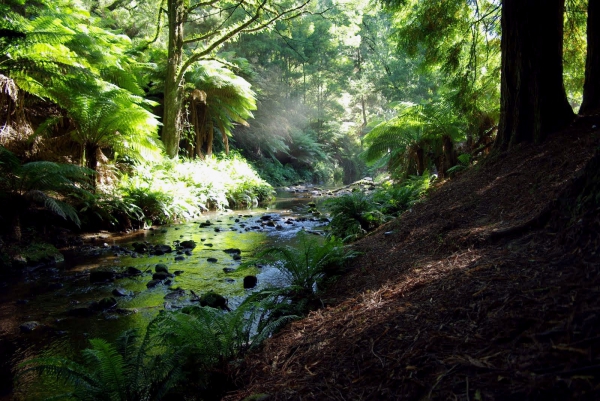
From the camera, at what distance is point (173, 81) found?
37.4ft

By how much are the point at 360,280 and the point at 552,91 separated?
3.41 metres

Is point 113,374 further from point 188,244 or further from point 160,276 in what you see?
point 188,244

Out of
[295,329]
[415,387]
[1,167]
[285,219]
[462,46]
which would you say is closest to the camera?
[415,387]

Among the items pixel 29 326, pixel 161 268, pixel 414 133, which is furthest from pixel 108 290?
pixel 414 133

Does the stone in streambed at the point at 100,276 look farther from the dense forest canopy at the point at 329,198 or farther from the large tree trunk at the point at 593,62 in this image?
the large tree trunk at the point at 593,62

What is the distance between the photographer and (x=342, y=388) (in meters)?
1.54

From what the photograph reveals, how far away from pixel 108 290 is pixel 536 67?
5.77 metres

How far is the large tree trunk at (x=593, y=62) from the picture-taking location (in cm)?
473

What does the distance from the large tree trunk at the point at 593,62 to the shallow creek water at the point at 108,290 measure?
15.6 ft

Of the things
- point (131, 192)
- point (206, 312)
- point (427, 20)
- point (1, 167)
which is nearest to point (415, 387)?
point (206, 312)

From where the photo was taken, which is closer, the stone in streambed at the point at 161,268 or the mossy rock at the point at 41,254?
the stone in streambed at the point at 161,268

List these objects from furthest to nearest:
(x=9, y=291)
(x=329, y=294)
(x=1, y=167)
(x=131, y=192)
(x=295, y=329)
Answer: (x=131, y=192) → (x=1, y=167) → (x=9, y=291) → (x=329, y=294) → (x=295, y=329)

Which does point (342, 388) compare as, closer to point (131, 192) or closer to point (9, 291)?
point (9, 291)

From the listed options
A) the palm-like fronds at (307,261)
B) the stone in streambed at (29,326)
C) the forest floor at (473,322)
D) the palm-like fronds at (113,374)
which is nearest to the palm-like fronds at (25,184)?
the stone in streambed at (29,326)
